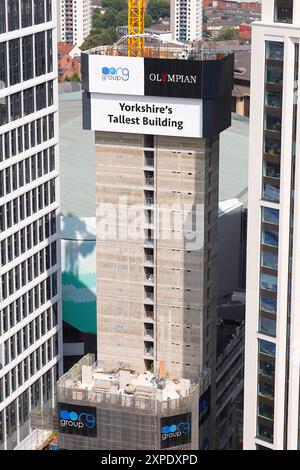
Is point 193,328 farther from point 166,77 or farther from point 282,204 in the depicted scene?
point 282,204

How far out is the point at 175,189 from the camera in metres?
142

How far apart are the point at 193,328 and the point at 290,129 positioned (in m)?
50.2

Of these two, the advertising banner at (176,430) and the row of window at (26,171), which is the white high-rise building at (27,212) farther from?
the advertising banner at (176,430)

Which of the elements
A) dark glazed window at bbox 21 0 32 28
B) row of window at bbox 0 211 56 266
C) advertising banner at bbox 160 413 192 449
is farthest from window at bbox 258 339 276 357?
dark glazed window at bbox 21 0 32 28

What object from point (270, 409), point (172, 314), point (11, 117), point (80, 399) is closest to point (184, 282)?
point (172, 314)

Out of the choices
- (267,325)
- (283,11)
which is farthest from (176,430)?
(283,11)

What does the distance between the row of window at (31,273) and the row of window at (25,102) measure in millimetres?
17435

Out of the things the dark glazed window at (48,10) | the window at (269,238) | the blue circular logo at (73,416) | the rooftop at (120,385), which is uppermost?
the dark glazed window at (48,10)

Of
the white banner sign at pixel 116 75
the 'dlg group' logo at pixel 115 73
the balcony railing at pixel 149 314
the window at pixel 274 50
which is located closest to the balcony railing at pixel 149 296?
the balcony railing at pixel 149 314

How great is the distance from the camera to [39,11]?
472 feet

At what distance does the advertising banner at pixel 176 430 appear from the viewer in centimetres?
14188

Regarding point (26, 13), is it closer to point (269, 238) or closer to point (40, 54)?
point (40, 54)

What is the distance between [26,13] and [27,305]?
34.0 metres

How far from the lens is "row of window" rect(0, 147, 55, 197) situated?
5522 inches
